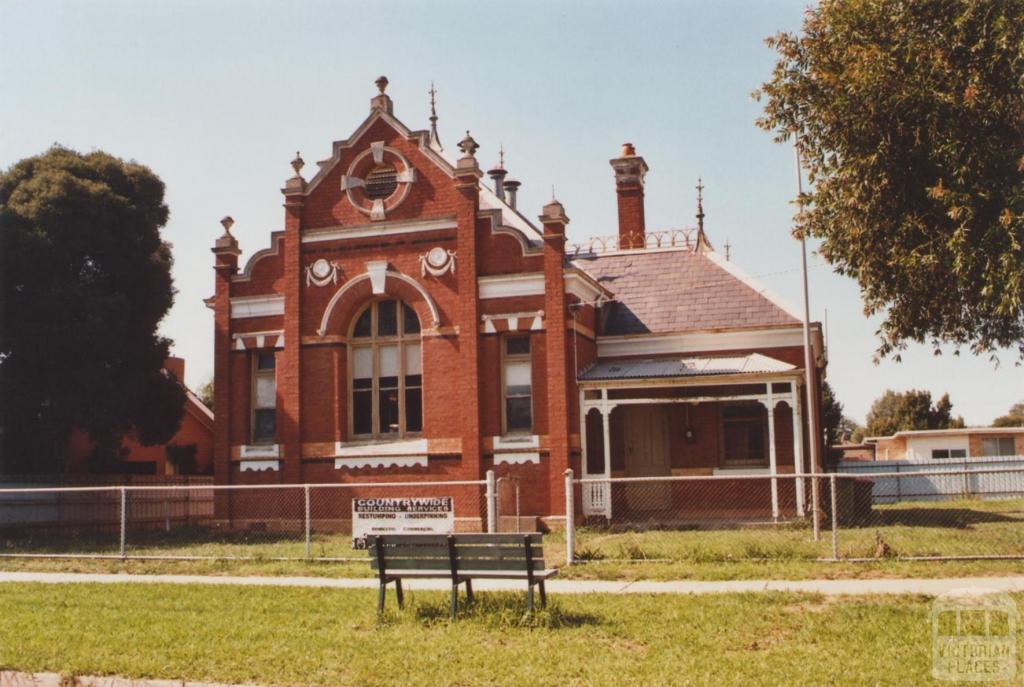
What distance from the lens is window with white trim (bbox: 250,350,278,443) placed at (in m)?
25.9

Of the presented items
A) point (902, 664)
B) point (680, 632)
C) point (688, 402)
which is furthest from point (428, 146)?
point (902, 664)

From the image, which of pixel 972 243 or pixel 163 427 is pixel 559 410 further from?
pixel 163 427

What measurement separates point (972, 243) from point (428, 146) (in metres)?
14.0

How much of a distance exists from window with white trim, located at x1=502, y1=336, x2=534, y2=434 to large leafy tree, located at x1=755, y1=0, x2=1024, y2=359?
335 inches

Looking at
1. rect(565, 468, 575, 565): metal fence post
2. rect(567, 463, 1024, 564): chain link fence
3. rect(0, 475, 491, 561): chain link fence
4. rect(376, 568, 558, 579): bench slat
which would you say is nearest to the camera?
rect(376, 568, 558, 579): bench slat

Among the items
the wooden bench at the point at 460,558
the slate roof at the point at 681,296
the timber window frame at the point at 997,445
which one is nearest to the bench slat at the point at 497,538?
the wooden bench at the point at 460,558

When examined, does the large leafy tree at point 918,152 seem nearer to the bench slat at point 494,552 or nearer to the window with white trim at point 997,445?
the bench slat at point 494,552

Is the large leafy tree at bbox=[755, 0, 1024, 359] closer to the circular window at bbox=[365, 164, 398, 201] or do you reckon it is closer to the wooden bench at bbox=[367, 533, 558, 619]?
the wooden bench at bbox=[367, 533, 558, 619]

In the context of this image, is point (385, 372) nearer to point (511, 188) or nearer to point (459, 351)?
point (459, 351)

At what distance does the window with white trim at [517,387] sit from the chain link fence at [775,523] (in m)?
2.05

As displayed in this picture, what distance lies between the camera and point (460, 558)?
1135 centimetres

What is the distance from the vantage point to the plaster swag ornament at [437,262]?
2430 cm

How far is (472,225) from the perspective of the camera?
78.9ft

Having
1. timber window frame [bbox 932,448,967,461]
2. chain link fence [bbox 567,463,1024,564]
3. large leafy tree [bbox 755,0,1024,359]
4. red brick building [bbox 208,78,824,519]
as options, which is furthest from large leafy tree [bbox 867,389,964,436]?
large leafy tree [bbox 755,0,1024,359]
